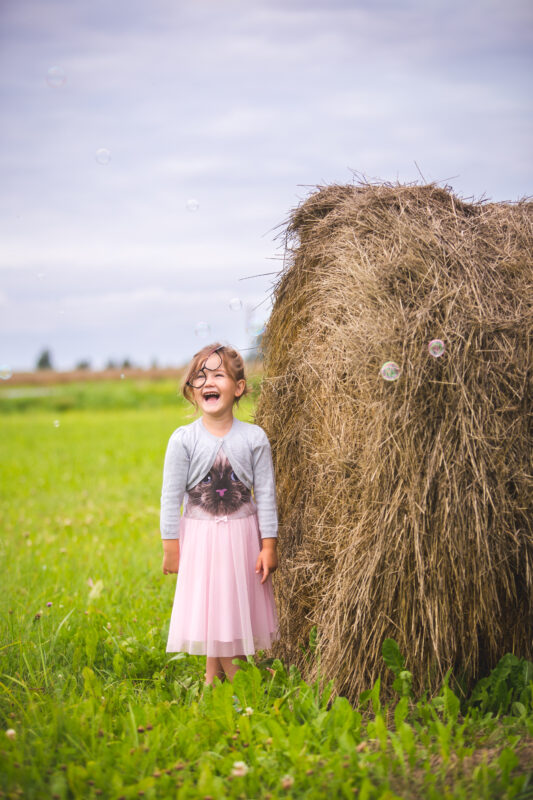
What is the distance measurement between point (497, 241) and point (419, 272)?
552 mm

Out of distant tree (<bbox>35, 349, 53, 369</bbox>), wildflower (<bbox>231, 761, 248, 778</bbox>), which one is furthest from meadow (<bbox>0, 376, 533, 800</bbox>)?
distant tree (<bbox>35, 349, 53, 369</bbox>)

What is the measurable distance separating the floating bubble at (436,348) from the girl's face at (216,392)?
3.51 feet

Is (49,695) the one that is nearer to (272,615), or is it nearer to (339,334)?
(272,615)

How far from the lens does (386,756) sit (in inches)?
98.9

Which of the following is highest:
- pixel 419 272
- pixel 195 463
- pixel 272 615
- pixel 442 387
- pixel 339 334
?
pixel 419 272

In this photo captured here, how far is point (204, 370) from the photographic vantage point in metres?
3.52

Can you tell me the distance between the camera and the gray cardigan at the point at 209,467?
335cm

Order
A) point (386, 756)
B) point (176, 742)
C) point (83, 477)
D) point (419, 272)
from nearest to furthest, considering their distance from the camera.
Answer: point (386, 756)
point (176, 742)
point (419, 272)
point (83, 477)

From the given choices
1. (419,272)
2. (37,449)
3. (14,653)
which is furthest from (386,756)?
(37,449)

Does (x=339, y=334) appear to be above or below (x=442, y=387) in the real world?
above

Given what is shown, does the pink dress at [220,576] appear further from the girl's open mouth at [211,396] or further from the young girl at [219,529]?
the girl's open mouth at [211,396]

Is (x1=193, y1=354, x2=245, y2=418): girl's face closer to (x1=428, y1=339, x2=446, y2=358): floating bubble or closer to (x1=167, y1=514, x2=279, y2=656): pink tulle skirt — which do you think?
Result: (x1=167, y1=514, x2=279, y2=656): pink tulle skirt

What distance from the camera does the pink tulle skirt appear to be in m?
3.26

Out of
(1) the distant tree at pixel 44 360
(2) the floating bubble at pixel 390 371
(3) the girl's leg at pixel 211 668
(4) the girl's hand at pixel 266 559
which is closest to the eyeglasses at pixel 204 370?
(4) the girl's hand at pixel 266 559
